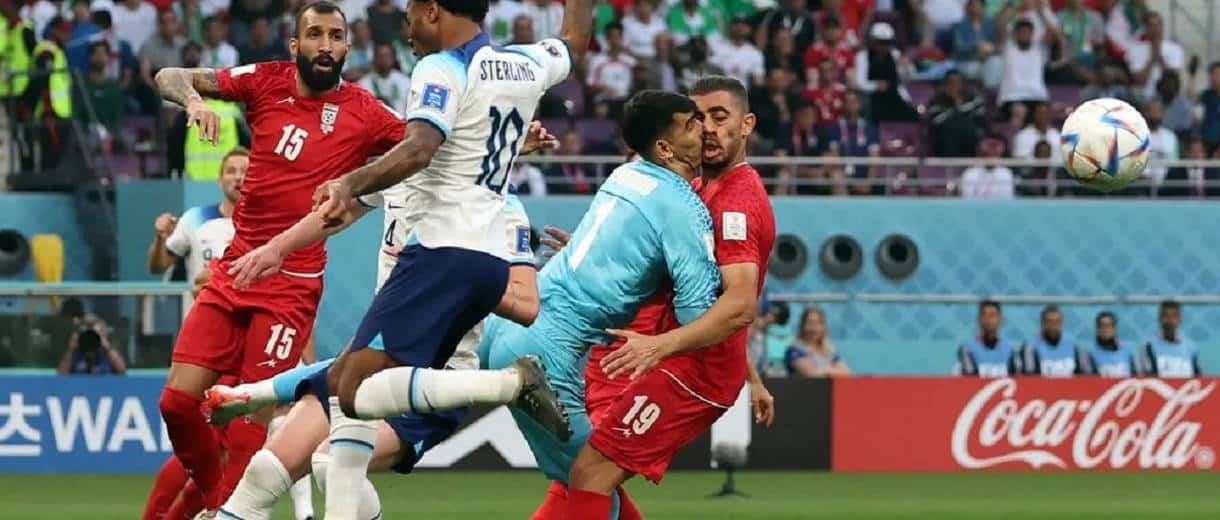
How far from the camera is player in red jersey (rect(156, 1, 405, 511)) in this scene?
1041 cm

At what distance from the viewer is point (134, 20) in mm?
22203

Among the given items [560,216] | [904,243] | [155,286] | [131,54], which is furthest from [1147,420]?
[131,54]

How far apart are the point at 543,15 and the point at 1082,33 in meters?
6.25

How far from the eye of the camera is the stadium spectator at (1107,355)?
66.1 ft

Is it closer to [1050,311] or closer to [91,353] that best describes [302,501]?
[91,353]

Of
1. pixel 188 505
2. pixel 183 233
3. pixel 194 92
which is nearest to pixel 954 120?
pixel 183 233

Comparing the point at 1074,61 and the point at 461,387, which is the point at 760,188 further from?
the point at 1074,61

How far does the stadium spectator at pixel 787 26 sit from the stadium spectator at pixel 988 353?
489 cm

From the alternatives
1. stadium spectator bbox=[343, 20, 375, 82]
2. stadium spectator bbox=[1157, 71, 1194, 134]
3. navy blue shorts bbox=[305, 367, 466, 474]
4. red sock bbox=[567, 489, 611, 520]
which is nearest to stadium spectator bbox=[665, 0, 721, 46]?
A: stadium spectator bbox=[343, 20, 375, 82]

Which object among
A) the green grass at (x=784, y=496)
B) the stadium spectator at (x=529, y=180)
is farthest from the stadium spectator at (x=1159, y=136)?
the stadium spectator at (x=529, y=180)

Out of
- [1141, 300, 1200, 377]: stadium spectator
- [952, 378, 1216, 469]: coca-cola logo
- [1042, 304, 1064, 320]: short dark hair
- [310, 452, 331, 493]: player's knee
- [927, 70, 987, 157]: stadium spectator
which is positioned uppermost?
[927, 70, 987, 157]: stadium spectator

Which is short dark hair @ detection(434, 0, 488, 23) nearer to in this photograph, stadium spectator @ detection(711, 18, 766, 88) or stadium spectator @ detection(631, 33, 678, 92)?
stadium spectator @ detection(631, 33, 678, 92)

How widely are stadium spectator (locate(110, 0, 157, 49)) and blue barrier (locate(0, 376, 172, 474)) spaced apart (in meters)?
5.22

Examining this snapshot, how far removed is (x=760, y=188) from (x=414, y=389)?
5.22 feet
